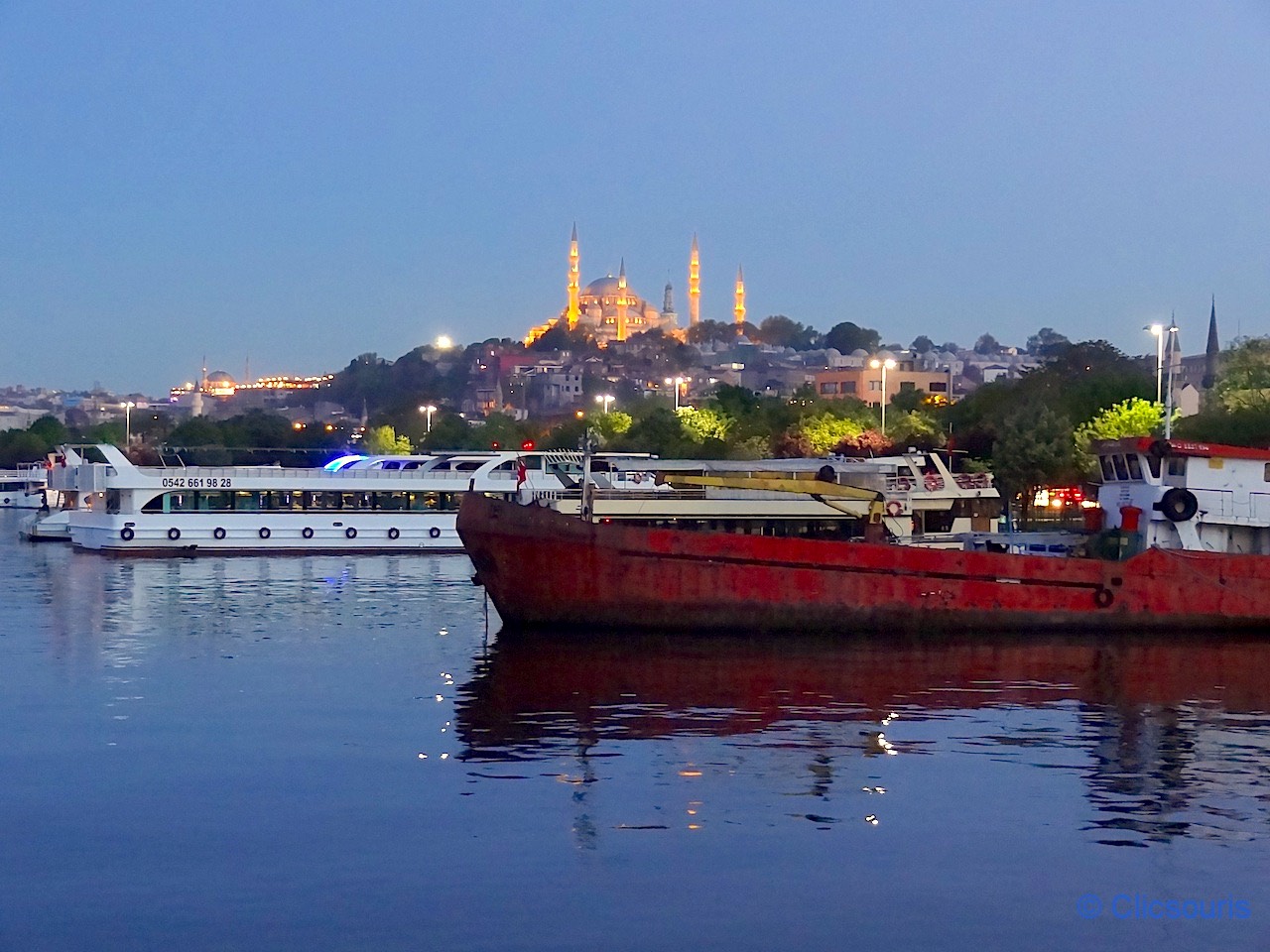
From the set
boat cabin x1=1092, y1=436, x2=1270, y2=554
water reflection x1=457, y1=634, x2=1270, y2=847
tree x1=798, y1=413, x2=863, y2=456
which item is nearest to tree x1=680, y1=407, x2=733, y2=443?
tree x1=798, y1=413, x2=863, y2=456

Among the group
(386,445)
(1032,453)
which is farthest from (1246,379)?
(386,445)

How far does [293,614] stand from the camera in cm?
4097

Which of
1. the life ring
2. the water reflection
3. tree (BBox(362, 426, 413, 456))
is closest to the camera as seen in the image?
the water reflection

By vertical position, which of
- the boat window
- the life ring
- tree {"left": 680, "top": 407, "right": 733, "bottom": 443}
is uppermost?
tree {"left": 680, "top": 407, "right": 733, "bottom": 443}

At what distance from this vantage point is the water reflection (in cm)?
2162

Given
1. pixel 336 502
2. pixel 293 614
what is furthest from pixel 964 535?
pixel 336 502

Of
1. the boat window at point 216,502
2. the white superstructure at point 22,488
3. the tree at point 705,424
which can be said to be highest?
the tree at point 705,424

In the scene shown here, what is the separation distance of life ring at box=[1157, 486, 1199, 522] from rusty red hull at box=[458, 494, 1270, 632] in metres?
0.98

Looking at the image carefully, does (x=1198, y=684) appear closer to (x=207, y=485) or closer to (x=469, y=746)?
(x=469, y=746)

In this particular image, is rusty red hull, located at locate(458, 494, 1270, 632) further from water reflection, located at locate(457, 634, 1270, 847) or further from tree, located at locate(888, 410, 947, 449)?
tree, located at locate(888, 410, 947, 449)

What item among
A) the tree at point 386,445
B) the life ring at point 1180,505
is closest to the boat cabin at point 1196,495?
the life ring at point 1180,505

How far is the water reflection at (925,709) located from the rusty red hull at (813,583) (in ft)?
1.66

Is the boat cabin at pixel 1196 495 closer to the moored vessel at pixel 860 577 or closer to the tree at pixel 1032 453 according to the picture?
the moored vessel at pixel 860 577

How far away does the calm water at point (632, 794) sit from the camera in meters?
16.1
